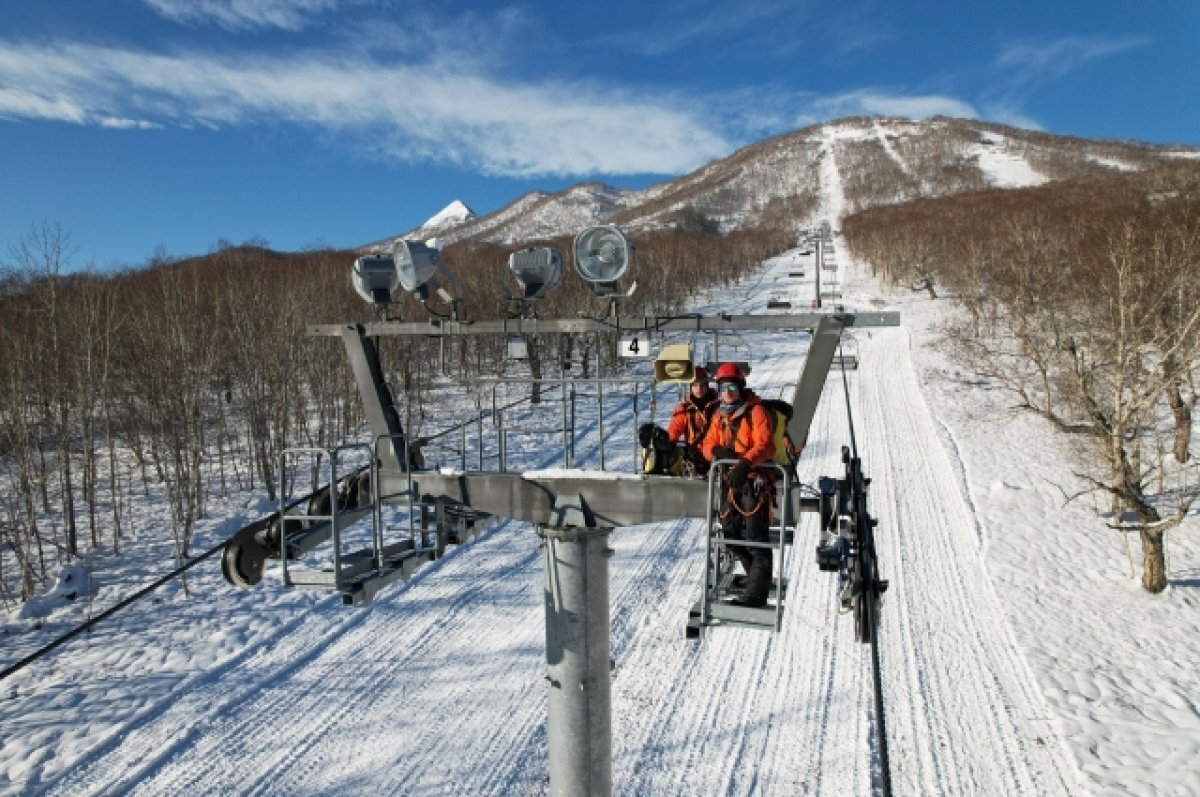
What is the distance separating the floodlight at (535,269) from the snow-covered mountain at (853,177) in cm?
11821

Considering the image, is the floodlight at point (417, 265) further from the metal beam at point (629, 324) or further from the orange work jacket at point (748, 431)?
the orange work jacket at point (748, 431)

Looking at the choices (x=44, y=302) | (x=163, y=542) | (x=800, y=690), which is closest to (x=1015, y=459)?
(x=800, y=690)

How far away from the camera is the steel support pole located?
269 inches

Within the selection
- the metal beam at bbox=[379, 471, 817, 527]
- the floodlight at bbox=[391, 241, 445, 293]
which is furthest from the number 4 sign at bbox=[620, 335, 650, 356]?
the floodlight at bbox=[391, 241, 445, 293]

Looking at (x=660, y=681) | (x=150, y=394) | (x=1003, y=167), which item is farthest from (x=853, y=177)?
→ (x=660, y=681)

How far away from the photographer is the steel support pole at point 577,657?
6.84 metres

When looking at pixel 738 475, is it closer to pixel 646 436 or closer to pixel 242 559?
pixel 646 436

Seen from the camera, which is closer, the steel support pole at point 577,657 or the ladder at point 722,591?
the ladder at point 722,591

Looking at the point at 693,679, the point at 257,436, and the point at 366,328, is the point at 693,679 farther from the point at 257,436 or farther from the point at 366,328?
the point at 257,436

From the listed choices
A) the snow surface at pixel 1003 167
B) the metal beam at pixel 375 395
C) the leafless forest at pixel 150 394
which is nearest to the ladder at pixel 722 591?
the metal beam at pixel 375 395

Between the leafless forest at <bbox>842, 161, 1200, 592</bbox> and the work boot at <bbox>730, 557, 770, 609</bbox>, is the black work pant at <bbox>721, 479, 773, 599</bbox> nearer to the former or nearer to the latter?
the work boot at <bbox>730, 557, 770, 609</bbox>

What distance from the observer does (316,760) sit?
9.66 m

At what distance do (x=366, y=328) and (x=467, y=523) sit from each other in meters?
2.67

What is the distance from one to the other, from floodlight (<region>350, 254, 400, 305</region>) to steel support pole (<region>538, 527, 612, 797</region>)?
9.72 feet
